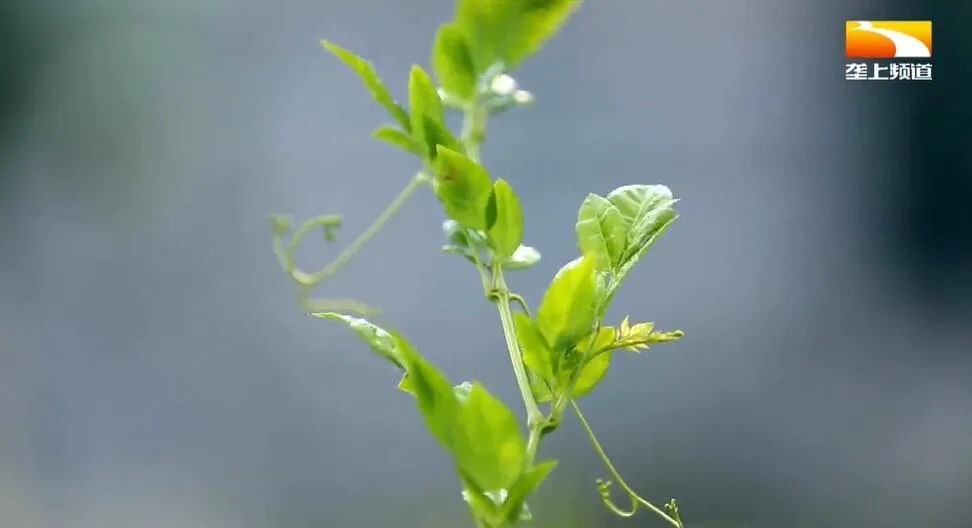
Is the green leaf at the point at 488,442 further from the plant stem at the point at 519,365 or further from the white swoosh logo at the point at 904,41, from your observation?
the white swoosh logo at the point at 904,41

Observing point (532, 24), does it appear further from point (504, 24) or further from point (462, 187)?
point (462, 187)

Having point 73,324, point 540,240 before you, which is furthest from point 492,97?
point 73,324

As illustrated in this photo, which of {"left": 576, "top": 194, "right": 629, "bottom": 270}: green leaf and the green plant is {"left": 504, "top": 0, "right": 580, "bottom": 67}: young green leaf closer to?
the green plant

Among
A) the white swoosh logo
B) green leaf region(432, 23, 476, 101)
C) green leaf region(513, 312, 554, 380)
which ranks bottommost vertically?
green leaf region(513, 312, 554, 380)

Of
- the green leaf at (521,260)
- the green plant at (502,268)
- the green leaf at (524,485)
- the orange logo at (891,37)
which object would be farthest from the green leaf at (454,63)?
the orange logo at (891,37)

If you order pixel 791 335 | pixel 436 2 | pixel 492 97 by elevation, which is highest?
pixel 436 2

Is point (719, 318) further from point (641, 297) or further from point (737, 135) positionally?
point (737, 135)

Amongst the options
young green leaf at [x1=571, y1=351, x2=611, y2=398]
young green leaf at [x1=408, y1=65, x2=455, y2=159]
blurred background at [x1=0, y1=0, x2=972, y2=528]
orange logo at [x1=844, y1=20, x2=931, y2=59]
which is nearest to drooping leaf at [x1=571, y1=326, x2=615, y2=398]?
young green leaf at [x1=571, y1=351, x2=611, y2=398]
